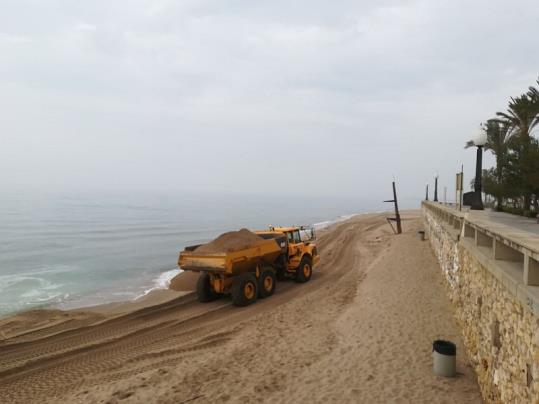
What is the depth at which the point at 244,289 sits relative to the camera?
13.0 m

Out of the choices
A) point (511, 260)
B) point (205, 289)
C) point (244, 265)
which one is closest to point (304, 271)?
point (244, 265)

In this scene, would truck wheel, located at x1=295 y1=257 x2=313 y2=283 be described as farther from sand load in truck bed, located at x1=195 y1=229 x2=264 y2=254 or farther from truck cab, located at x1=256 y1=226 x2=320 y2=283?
sand load in truck bed, located at x1=195 y1=229 x2=264 y2=254

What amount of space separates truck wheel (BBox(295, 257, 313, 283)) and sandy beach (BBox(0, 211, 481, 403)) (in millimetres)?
793

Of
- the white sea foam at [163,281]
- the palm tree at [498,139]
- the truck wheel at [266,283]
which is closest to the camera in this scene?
the truck wheel at [266,283]

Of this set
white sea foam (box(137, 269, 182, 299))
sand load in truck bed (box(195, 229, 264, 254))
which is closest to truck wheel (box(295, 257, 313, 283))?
sand load in truck bed (box(195, 229, 264, 254))

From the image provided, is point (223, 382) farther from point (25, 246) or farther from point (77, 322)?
point (25, 246)

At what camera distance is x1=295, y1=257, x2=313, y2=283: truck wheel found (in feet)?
52.6

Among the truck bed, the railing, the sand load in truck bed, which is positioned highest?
the railing

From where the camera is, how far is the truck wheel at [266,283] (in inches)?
545

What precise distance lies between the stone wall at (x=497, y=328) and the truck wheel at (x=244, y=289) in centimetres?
640

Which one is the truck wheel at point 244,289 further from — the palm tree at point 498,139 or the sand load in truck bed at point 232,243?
the palm tree at point 498,139

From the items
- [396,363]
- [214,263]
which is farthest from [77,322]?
[396,363]

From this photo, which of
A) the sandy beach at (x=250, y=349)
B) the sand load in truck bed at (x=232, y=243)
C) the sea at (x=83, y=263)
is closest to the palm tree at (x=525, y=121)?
the sandy beach at (x=250, y=349)

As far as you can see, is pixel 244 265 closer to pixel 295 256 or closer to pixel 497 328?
pixel 295 256
